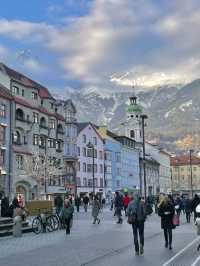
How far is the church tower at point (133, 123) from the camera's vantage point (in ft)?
486

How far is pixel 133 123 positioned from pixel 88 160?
144 feet

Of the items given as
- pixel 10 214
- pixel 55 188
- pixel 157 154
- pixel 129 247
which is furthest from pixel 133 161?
pixel 129 247

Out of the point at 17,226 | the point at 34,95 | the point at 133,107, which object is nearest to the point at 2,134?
the point at 34,95

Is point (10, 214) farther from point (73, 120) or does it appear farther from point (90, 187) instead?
point (90, 187)

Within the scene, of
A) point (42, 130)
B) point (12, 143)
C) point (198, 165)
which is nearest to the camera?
point (12, 143)

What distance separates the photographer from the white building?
4063 inches

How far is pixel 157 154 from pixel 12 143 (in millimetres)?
97768

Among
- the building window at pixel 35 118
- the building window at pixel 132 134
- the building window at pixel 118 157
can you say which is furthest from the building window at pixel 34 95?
the building window at pixel 132 134

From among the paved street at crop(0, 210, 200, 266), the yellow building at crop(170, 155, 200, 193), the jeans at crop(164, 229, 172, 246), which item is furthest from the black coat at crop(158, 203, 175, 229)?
the yellow building at crop(170, 155, 200, 193)

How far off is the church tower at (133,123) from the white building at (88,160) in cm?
3520

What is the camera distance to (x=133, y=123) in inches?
5866

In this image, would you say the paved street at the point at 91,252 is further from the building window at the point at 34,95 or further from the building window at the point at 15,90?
the building window at the point at 34,95

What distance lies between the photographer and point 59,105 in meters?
93.1

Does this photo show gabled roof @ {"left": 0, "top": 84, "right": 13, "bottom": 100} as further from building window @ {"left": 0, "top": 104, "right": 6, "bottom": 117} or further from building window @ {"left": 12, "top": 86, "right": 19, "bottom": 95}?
building window @ {"left": 12, "top": 86, "right": 19, "bottom": 95}
